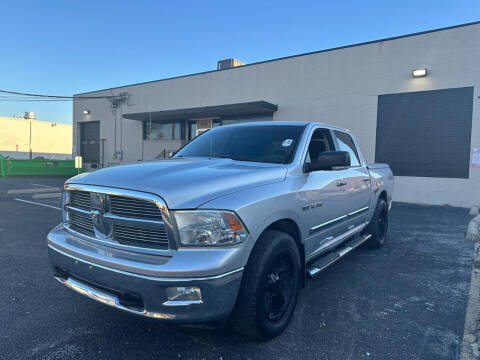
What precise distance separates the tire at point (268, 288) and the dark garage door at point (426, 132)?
10635 mm

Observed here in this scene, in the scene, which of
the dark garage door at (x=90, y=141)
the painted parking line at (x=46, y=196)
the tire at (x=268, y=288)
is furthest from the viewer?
the dark garage door at (x=90, y=141)

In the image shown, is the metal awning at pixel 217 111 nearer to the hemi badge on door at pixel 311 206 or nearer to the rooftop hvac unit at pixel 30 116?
the hemi badge on door at pixel 311 206

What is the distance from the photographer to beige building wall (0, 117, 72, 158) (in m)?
44.8

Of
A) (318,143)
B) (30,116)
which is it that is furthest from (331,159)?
(30,116)

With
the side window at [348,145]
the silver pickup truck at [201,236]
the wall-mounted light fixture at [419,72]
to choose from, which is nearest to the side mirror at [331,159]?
the silver pickup truck at [201,236]

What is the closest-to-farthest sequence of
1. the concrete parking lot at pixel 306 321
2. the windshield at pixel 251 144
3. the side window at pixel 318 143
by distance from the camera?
the concrete parking lot at pixel 306 321, the windshield at pixel 251 144, the side window at pixel 318 143

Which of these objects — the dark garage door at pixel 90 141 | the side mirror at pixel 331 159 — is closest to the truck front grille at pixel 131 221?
the side mirror at pixel 331 159

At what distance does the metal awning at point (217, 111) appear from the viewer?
14.0 metres

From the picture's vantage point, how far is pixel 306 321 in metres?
2.91

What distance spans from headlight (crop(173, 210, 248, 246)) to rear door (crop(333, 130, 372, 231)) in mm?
2053

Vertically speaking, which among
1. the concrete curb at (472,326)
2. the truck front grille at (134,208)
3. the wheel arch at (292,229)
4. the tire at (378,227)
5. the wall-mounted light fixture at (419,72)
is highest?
the wall-mounted light fixture at (419,72)

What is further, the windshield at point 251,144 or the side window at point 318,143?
the side window at point 318,143

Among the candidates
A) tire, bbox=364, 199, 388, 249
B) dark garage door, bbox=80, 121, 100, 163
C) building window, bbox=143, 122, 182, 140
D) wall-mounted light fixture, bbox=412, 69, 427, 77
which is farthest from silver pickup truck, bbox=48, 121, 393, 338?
dark garage door, bbox=80, 121, 100, 163

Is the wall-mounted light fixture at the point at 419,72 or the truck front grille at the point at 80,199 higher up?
the wall-mounted light fixture at the point at 419,72
